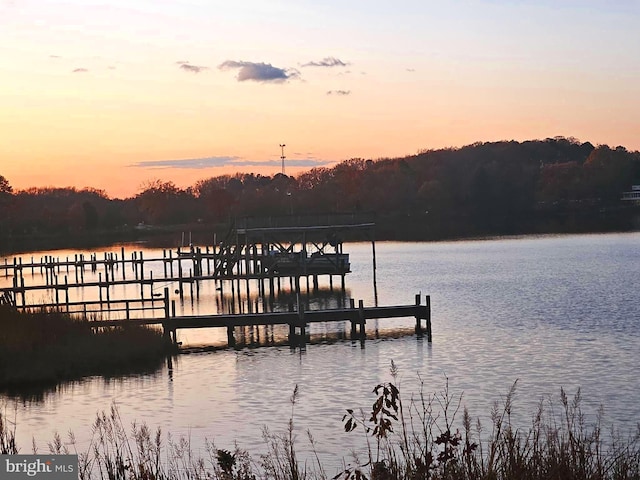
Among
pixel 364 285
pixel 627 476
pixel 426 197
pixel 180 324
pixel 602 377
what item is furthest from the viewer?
pixel 426 197

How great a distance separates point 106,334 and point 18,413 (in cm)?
804

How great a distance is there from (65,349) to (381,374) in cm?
1079

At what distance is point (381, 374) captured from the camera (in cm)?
3039

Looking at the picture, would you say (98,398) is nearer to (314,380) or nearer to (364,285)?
(314,380)

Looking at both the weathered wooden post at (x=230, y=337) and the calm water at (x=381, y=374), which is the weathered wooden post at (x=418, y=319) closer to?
the calm water at (x=381, y=374)

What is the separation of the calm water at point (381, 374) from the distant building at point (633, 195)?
493 feet

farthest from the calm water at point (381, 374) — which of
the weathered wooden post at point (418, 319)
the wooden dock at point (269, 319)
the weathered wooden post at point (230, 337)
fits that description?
the weathered wooden post at point (230, 337)

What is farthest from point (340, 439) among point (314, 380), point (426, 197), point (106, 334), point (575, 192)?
point (575, 192)

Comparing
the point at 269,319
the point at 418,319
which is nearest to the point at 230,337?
the point at 269,319

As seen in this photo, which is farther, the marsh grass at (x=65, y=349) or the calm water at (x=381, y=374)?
the marsh grass at (x=65, y=349)

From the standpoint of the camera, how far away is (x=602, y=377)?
28188 mm

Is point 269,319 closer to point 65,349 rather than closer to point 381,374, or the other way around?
point 381,374

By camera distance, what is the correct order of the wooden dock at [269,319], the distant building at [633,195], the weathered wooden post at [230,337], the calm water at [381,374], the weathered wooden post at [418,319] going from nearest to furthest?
the calm water at [381,374]
the wooden dock at [269,319]
the weathered wooden post at [230,337]
the weathered wooden post at [418,319]
the distant building at [633,195]

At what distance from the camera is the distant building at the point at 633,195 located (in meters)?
198
